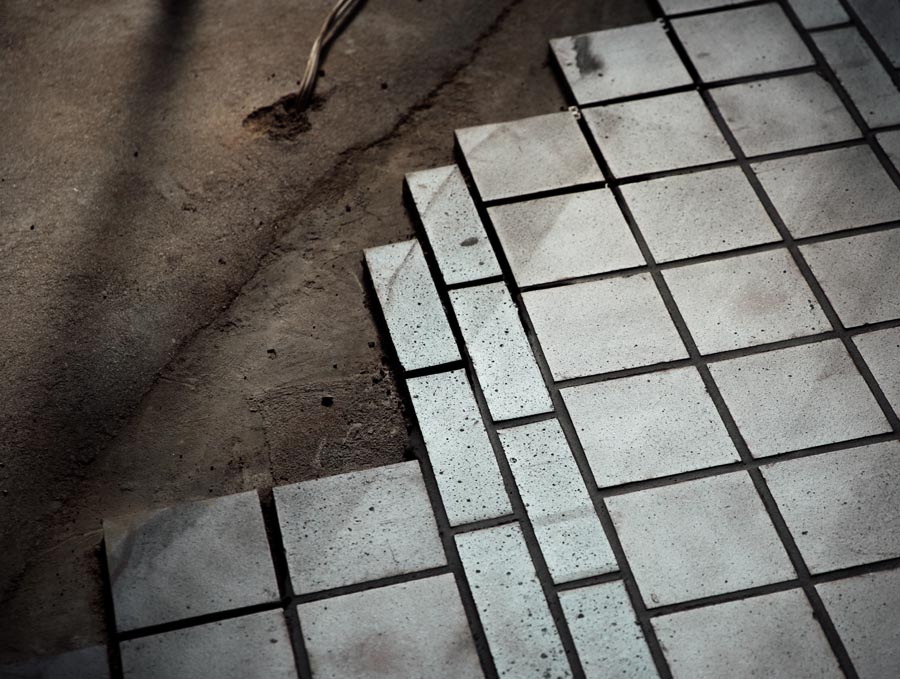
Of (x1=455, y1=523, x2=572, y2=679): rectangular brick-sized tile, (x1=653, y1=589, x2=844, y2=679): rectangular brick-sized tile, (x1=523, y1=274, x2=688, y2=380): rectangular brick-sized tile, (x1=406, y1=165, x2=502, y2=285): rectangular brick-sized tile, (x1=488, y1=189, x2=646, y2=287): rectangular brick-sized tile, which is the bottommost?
(x1=653, y1=589, x2=844, y2=679): rectangular brick-sized tile

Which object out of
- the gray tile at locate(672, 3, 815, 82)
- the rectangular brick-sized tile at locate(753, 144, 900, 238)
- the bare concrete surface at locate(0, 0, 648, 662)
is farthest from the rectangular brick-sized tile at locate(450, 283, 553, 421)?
the gray tile at locate(672, 3, 815, 82)

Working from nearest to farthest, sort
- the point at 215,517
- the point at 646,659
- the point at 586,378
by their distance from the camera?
the point at 646,659, the point at 215,517, the point at 586,378

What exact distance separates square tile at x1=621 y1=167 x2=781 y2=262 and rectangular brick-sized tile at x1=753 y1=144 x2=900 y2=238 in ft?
0.25

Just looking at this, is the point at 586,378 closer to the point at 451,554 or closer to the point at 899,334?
the point at 451,554

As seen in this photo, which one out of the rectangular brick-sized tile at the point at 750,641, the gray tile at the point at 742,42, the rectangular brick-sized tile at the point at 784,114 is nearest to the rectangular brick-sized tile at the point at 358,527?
the rectangular brick-sized tile at the point at 750,641

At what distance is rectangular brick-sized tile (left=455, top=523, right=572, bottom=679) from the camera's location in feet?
7.84

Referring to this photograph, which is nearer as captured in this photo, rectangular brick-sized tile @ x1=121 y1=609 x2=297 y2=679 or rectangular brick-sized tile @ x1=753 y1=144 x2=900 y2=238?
rectangular brick-sized tile @ x1=121 y1=609 x2=297 y2=679

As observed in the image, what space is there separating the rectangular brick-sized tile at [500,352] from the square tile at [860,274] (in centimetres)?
85

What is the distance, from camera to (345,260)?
3105 mm

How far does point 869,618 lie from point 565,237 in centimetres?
127

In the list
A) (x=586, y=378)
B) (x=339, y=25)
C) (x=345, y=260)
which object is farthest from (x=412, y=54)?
(x=586, y=378)

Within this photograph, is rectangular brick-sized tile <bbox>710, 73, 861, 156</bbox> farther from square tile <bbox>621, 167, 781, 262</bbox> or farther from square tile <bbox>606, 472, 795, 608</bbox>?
square tile <bbox>606, 472, 795, 608</bbox>

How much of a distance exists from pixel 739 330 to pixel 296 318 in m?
1.18

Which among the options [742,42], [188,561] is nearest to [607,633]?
[188,561]
